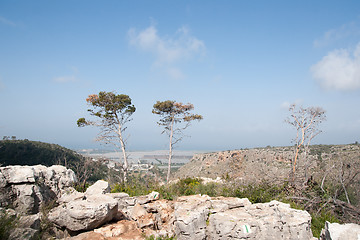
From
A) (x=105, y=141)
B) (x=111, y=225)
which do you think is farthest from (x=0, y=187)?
(x=105, y=141)

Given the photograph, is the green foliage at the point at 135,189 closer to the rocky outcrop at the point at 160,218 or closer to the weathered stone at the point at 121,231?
the rocky outcrop at the point at 160,218

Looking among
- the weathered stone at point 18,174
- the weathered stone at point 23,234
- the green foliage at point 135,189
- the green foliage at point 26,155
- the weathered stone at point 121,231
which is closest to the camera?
the weathered stone at point 23,234

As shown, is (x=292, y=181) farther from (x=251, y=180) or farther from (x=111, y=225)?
(x=111, y=225)

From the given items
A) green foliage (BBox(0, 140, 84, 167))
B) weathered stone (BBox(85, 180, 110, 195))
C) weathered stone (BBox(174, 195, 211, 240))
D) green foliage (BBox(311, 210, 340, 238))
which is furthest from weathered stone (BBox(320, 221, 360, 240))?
green foliage (BBox(0, 140, 84, 167))

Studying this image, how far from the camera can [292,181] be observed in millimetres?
10625

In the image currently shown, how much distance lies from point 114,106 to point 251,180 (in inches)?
495

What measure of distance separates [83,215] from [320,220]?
28.2 ft

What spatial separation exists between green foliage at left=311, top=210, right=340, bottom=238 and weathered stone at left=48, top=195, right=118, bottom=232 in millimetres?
7162

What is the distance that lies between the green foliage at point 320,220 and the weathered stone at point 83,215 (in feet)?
23.5

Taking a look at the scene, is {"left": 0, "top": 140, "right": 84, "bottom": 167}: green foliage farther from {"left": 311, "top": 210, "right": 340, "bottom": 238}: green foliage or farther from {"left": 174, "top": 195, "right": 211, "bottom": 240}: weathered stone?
{"left": 311, "top": 210, "right": 340, "bottom": 238}: green foliage

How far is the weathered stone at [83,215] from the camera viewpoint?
21.3 feet

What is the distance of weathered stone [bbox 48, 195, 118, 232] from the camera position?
6.49 m

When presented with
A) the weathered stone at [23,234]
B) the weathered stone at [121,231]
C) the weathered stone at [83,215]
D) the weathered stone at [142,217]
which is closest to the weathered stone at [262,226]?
the weathered stone at [142,217]

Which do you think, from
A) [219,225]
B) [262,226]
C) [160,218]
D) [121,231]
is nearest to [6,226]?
[121,231]
